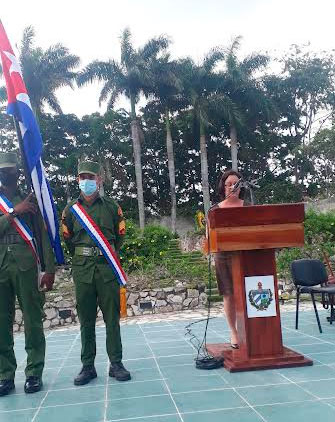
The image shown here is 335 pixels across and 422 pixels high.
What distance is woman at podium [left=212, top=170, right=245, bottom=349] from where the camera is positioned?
4051mm

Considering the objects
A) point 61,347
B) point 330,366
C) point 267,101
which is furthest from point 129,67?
point 330,366

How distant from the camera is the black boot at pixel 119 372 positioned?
3.66m

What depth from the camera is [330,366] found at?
12.2ft

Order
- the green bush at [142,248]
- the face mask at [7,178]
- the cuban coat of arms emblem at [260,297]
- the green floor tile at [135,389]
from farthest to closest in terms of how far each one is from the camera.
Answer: the green bush at [142,248]
the cuban coat of arms emblem at [260,297]
the face mask at [7,178]
the green floor tile at [135,389]

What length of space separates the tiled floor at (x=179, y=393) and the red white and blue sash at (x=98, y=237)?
86 centimetres

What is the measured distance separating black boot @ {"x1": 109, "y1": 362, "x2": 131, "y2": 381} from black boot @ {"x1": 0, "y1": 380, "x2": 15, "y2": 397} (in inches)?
29.8

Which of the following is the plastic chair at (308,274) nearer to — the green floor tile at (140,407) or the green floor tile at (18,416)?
the green floor tile at (140,407)

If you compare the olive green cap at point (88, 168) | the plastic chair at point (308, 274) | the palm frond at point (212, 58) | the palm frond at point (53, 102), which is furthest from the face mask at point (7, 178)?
the palm frond at point (212, 58)

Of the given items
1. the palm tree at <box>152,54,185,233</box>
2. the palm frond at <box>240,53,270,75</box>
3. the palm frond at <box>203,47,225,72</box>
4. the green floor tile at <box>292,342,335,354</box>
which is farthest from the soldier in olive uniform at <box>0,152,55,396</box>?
the palm frond at <box>240,53,270,75</box>

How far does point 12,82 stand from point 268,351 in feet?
9.64

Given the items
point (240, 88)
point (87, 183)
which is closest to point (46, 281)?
point (87, 183)

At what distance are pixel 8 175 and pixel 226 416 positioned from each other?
2360 millimetres

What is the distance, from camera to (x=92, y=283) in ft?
12.3

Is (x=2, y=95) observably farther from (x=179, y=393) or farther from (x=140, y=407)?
(x=140, y=407)
